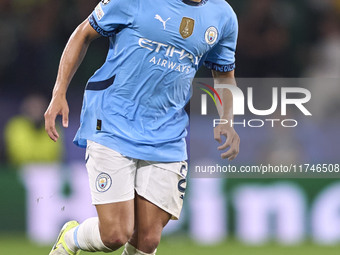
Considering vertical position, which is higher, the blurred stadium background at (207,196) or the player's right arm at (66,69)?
the player's right arm at (66,69)

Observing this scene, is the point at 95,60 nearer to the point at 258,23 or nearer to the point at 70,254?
the point at 258,23

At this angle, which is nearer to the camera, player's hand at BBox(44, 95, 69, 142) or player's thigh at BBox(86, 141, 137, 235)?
player's hand at BBox(44, 95, 69, 142)

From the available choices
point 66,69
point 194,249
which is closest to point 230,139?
point 66,69

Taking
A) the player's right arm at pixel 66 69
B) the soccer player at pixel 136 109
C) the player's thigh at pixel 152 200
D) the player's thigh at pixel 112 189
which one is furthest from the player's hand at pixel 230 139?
the player's right arm at pixel 66 69

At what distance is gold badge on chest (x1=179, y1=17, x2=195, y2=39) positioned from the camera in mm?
4246

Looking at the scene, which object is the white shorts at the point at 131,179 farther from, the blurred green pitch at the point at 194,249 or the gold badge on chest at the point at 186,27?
the blurred green pitch at the point at 194,249

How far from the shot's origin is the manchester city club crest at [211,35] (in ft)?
14.3

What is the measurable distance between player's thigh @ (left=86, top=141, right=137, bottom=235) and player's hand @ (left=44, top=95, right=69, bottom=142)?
0.35 meters

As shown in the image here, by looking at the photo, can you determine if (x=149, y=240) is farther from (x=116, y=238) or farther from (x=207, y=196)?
(x=207, y=196)

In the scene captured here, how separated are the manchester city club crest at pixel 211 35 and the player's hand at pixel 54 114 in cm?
104

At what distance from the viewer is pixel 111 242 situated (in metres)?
4.12

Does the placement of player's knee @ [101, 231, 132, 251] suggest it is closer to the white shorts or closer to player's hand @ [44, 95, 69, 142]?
the white shorts

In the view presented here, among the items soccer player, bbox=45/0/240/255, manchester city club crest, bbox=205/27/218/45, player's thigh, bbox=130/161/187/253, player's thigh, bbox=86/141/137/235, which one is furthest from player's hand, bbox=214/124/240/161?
player's thigh, bbox=86/141/137/235

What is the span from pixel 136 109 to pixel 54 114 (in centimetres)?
56
